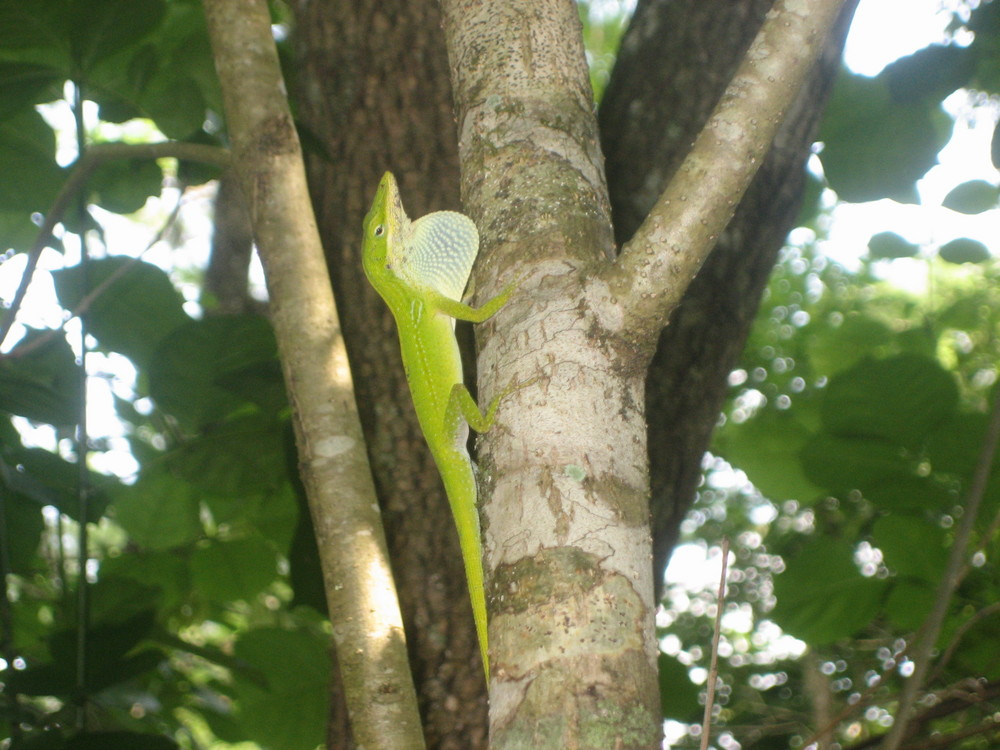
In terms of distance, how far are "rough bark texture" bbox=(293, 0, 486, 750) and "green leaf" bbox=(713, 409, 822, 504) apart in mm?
1158

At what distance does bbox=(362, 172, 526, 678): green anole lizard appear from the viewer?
197 centimetres

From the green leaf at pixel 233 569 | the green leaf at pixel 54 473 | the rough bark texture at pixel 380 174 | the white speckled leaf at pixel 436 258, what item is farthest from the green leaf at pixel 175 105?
the green leaf at pixel 233 569

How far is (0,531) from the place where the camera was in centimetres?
223

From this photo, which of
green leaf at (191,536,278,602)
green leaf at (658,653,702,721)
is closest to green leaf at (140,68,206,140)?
green leaf at (191,536,278,602)

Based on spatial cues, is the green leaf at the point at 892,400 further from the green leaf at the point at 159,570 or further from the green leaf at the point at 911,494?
the green leaf at the point at 159,570

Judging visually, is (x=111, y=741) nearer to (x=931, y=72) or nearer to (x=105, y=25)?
(x=105, y=25)

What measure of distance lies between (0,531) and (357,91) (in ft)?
5.29

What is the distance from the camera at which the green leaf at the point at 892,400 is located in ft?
7.51

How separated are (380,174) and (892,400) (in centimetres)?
163

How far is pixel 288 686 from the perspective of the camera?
2695mm

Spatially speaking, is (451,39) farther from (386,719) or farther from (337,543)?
(386,719)

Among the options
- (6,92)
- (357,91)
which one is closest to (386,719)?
(357,91)

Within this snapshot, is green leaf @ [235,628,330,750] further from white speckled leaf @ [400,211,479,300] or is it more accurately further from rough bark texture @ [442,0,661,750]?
rough bark texture @ [442,0,661,750]

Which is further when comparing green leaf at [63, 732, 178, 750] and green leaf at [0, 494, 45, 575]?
green leaf at [0, 494, 45, 575]
